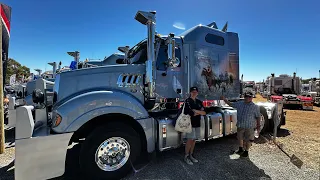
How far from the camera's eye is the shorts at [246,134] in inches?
173

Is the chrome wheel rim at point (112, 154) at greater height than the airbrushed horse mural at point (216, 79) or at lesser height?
lesser

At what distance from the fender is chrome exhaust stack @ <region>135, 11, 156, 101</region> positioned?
50 centimetres

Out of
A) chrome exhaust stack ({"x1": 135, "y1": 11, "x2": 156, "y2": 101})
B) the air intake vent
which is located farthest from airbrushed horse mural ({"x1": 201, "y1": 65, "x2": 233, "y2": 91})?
the air intake vent

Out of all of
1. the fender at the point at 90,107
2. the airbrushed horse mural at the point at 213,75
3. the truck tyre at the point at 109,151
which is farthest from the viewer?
the airbrushed horse mural at the point at 213,75

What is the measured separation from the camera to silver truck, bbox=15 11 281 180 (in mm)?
2938

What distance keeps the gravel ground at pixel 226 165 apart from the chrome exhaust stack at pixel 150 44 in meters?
1.47

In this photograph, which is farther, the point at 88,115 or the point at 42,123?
the point at 42,123

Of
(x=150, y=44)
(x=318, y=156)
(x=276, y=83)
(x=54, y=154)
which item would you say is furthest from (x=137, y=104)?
(x=276, y=83)

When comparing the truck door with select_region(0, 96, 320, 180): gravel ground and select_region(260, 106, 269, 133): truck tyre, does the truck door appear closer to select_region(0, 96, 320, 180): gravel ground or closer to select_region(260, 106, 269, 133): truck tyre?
select_region(0, 96, 320, 180): gravel ground

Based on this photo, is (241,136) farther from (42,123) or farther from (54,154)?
(42,123)

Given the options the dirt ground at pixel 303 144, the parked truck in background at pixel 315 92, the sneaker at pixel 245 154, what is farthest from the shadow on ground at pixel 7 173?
the parked truck in background at pixel 315 92

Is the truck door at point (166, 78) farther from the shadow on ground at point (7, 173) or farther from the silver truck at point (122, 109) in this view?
the shadow on ground at point (7, 173)

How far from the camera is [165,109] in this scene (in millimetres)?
4410

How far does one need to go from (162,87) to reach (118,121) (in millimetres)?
1292
